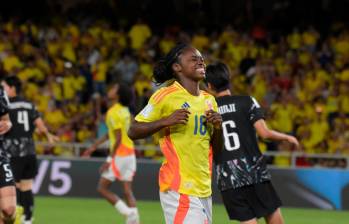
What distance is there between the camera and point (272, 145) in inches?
803

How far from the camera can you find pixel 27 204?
43.2 feet

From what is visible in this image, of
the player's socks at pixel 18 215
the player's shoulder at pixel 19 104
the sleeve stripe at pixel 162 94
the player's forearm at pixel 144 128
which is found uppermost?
the player's shoulder at pixel 19 104

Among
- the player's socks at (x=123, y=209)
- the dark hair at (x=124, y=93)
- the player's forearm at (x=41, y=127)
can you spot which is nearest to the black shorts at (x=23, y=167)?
the player's forearm at (x=41, y=127)

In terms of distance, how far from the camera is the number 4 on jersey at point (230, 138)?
376 inches

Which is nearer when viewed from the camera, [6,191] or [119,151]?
[6,191]

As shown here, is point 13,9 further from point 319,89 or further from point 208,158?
point 208,158

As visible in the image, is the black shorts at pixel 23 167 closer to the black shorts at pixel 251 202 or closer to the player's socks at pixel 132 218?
the player's socks at pixel 132 218

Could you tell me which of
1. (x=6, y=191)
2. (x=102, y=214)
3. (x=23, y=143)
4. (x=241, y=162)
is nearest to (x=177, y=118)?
(x=241, y=162)

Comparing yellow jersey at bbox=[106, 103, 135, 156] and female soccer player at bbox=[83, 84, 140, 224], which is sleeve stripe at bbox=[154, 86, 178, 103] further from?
yellow jersey at bbox=[106, 103, 135, 156]

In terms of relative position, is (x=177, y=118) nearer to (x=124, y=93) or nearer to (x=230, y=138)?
(x=230, y=138)

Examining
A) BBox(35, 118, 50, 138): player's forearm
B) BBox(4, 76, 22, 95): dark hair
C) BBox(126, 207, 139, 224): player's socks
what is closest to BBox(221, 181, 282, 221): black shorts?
BBox(126, 207, 139, 224): player's socks

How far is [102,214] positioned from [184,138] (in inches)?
344

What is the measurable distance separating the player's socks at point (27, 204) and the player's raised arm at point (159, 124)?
592 centimetres

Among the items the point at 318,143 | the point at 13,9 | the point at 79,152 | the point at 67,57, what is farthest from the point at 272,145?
the point at 13,9
